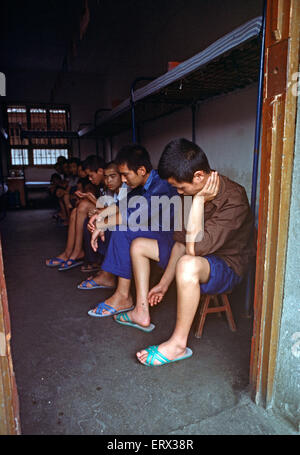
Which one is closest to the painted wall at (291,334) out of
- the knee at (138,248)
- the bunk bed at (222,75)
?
the bunk bed at (222,75)

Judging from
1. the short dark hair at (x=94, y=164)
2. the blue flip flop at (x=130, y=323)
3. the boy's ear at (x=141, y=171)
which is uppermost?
the short dark hair at (x=94, y=164)

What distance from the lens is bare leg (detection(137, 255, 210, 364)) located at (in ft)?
4.90

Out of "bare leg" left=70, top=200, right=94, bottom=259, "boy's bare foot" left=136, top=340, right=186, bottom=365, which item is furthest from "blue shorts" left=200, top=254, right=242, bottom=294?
"bare leg" left=70, top=200, right=94, bottom=259

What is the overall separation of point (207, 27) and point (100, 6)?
8.25 feet

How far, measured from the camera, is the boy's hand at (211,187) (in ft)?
5.25

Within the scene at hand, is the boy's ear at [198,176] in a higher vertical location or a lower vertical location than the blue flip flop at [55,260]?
higher

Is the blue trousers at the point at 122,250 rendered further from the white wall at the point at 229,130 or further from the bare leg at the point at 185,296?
the white wall at the point at 229,130

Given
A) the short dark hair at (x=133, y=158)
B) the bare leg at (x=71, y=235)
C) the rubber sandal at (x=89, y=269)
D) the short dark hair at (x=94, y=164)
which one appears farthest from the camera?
the short dark hair at (x=94, y=164)

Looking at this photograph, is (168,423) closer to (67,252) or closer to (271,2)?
(271,2)

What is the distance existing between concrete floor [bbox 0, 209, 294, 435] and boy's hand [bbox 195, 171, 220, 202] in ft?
2.49

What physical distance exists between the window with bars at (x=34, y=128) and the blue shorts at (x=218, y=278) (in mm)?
8301

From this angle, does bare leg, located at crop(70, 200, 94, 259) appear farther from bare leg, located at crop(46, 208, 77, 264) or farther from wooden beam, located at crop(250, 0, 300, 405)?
wooden beam, located at crop(250, 0, 300, 405)

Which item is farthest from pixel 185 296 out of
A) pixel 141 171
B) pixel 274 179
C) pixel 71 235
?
pixel 71 235

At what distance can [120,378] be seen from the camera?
1.45 m
